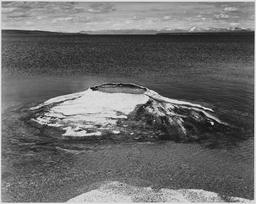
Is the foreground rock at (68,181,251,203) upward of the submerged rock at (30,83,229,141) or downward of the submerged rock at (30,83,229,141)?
downward

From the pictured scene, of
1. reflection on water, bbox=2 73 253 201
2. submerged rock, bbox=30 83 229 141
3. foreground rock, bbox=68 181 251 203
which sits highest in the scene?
submerged rock, bbox=30 83 229 141

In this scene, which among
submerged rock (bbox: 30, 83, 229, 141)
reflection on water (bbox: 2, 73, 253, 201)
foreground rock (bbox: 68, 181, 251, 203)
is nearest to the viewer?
foreground rock (bbox: 68, 181, 251, 203)

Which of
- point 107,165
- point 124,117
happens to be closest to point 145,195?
point 107,165

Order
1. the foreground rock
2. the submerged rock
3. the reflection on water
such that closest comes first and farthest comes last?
the foreground rock
the reflection on water
the submerged rock

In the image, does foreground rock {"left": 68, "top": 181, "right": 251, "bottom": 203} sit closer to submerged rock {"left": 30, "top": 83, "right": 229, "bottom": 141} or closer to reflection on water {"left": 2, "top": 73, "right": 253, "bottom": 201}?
reflection on water {"left": 2, "top": 73, "right": 253, "bottom": 201}

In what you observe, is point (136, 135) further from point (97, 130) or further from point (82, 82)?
point (82, 82)

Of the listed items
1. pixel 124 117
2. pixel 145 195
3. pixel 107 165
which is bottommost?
pixel 145 195

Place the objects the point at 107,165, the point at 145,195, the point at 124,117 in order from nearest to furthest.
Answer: the point at 145,195
the point at 107,165
the point at 124,117

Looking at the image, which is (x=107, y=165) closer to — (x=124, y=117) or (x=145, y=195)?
(x=145, y=195)
